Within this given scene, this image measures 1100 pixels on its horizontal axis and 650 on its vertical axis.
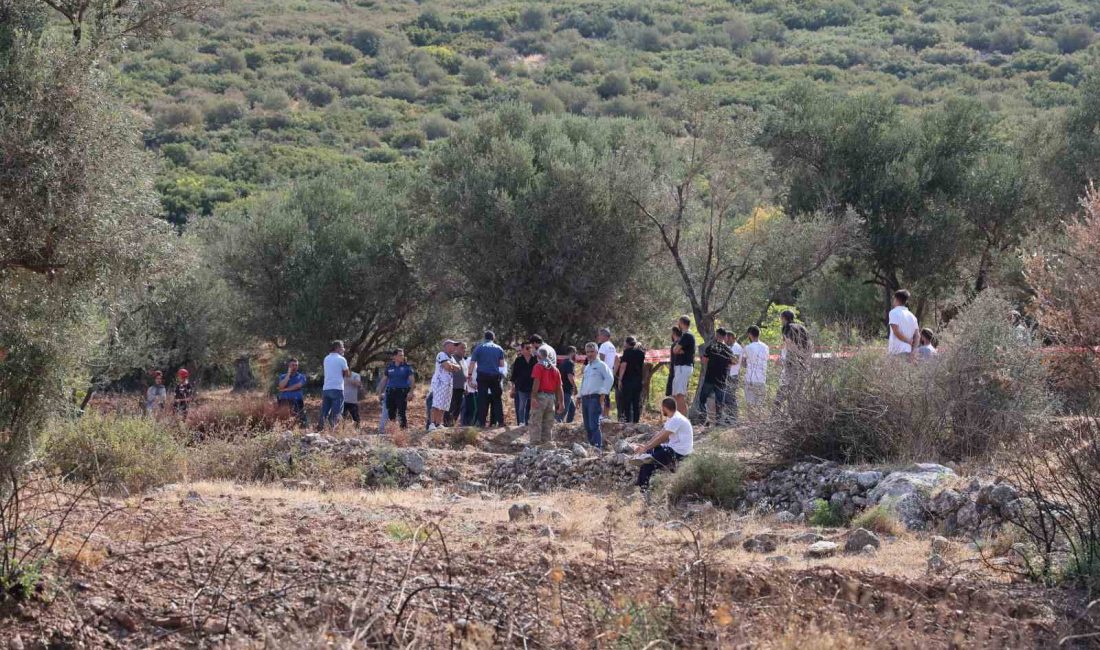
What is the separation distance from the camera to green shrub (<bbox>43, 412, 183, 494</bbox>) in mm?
13320

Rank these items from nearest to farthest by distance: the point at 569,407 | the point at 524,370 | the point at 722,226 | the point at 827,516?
the point at 827,516, the point at 524,370, the point at 569,407, the point at 722,226

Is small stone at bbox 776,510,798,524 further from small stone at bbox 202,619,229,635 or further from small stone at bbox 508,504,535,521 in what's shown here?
small stone at bbox 202,619,229,635

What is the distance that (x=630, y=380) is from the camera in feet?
58.6

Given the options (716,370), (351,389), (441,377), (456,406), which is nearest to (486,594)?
(716,370)

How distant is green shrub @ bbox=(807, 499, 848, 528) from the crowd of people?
5.90ft

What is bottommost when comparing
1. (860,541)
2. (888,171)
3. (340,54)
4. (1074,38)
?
(860,541)

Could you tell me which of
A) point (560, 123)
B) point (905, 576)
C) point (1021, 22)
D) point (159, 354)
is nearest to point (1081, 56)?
point (1021, 22)

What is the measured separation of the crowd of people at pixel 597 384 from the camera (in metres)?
13.9

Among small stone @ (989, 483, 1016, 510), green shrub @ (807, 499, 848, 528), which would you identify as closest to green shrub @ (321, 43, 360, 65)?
green shrub @ (807, 499, 848, 528)

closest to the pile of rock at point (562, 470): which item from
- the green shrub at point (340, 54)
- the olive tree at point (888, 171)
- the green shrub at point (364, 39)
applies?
the olive tree at point (888, 171)

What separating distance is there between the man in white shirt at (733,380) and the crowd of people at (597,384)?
0.08ft

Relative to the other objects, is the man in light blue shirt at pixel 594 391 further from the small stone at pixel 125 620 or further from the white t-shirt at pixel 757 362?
the small stone at pixel 125 620

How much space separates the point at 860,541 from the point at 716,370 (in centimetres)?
675

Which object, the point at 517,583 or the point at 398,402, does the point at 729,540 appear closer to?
the point at 517,583
